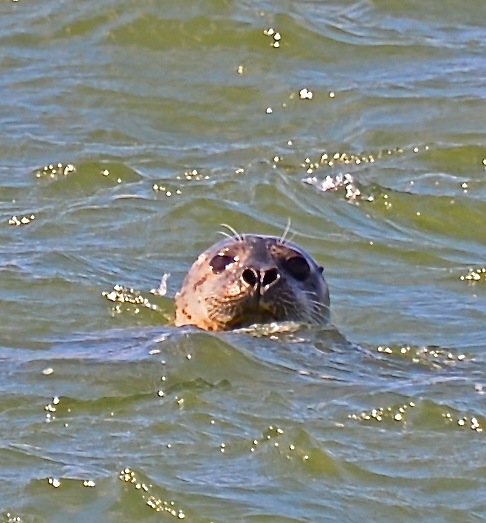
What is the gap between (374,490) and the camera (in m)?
6.39

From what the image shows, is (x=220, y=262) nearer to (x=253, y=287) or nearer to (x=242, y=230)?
(x=253, y=287)

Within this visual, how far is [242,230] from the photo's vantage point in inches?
453

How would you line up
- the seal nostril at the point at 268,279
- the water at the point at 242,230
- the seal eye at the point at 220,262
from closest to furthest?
1. the water at the point at 242,230
2. the seal nostril at the point at 268,279
3. the seal eye at the point at 220,262

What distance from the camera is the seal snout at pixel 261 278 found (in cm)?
853

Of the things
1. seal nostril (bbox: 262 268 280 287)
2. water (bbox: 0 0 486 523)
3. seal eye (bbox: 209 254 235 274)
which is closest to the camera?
water (bbox: 0 0 486 523)

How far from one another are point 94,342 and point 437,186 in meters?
4.07

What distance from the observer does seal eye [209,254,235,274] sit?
881cm

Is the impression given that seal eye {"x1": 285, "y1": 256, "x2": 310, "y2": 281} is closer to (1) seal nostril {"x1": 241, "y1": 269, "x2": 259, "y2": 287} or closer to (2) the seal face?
(2) the seal face

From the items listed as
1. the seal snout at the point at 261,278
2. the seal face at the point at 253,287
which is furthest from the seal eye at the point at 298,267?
the seal snout at the point at 261,278

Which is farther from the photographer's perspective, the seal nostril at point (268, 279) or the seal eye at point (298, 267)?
the seal eye at point (298, 267)

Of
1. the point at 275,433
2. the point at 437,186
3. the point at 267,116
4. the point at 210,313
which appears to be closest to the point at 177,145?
the point at 267,116

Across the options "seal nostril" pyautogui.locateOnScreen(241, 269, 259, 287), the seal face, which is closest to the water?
the seal face

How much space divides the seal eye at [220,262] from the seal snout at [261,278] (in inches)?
9.3

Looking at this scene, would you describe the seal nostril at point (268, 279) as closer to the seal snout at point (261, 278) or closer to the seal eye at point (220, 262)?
the seal snout at point (261, 278)
